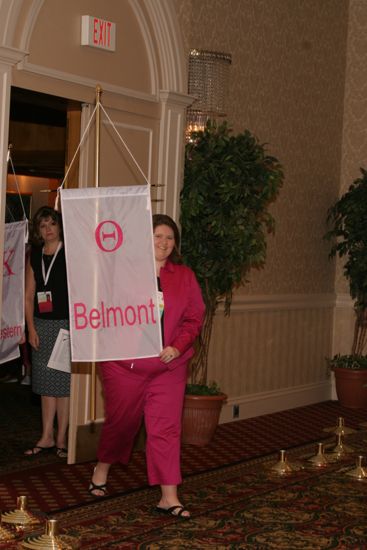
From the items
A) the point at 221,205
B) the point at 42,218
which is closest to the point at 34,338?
the point at 42,218

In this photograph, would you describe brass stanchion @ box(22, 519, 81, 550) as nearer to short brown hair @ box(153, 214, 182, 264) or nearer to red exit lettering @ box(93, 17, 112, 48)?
short brown hair @ box(153, 214, 182, 264)

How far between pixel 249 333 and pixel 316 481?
7.15 feet

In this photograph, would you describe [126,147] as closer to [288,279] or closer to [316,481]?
[316,481]

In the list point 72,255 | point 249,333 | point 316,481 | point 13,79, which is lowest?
point 316,481

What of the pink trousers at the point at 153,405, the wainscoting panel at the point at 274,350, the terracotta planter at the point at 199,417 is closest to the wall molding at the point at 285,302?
the wainscoting panel at the point at 274,350

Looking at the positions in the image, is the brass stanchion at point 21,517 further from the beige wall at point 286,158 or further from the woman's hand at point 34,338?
the beige wall at point 286,158

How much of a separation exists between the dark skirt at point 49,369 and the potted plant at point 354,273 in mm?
3284

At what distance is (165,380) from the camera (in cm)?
475

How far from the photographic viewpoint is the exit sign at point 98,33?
568 cm

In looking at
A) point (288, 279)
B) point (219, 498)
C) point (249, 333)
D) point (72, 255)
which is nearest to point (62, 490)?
point (219, 498)

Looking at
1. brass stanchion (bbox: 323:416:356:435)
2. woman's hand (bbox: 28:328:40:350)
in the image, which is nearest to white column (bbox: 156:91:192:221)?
Result: woman's hand (bbox: 28:328:40:350)

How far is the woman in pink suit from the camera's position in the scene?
185 inches

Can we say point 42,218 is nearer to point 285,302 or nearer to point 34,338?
point 34,338

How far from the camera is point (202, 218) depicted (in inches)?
260
